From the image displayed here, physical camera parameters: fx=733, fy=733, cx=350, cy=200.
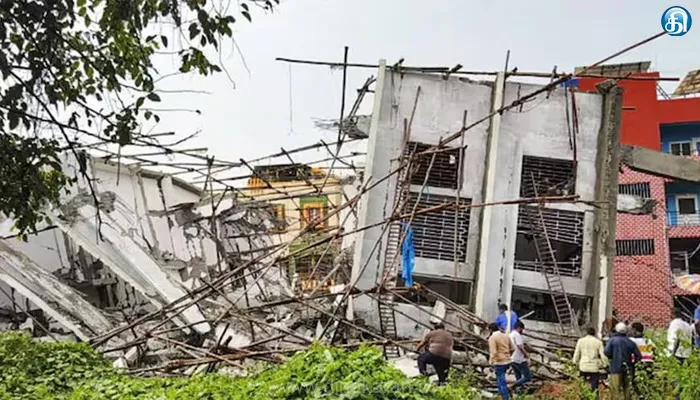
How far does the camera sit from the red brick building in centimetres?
2984

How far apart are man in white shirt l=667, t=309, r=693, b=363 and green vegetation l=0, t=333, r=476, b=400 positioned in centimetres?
282

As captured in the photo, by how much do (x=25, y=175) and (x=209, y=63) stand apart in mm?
1593

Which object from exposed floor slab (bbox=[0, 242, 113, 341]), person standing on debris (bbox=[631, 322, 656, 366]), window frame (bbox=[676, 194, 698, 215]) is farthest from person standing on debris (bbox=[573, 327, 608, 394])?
window frame (bbox=[676, 194, 698, 215])

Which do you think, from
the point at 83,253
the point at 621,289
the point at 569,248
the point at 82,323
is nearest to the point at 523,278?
the point at 569,248

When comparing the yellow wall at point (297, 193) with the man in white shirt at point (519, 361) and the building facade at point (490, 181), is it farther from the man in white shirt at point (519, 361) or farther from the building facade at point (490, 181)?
the man in white shirt at point (519, 361)

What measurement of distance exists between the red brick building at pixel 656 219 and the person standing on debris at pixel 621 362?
65.9ft

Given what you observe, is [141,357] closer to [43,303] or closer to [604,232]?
[43,303]

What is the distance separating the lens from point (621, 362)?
395 inches

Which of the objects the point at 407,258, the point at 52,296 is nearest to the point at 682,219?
the point at 407,258

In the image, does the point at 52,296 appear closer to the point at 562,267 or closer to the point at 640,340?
the point at 562,267

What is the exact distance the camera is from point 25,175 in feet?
17.8

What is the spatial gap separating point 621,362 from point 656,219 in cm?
2093

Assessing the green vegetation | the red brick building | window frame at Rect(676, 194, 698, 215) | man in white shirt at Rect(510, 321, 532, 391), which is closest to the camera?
the green vegetation

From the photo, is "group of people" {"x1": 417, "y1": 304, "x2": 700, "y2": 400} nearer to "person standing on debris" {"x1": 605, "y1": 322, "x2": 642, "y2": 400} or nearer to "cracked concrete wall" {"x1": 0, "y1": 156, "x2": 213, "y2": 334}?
"person standing on debris" {"x1": 605, "y1": 322, "x2": 642, "y2": 400}
